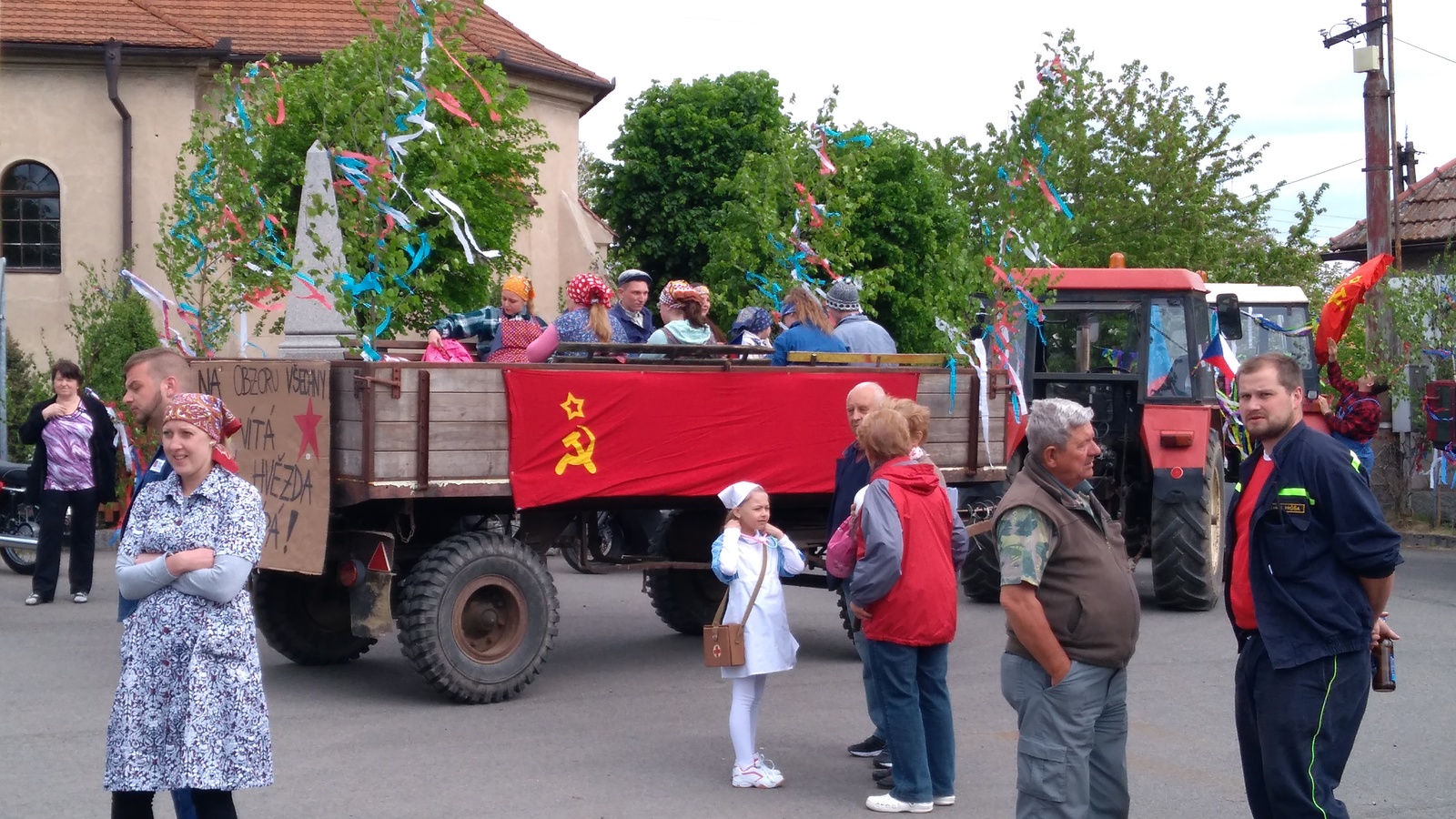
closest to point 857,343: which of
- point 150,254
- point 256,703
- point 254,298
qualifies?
point 254,298

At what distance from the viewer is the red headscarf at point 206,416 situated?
4383mm

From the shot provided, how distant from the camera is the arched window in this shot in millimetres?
24781

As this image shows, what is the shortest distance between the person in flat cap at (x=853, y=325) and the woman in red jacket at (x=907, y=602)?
3.60 meters

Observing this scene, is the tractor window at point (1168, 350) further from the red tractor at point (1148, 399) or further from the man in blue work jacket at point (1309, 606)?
the man in blue work jacket at point (1309, 606)

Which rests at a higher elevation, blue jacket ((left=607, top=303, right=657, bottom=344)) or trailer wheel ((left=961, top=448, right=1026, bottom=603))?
blue jacket ((left=607, top=303, right=657, bottom=344))

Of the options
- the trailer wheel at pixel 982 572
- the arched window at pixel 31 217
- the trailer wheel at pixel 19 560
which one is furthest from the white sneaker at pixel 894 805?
the arched window at pixel 31 217

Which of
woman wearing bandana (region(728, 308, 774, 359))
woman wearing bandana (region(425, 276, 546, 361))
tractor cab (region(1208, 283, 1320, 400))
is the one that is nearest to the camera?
woman wearing bandana (region(425, 276, 546, 361))

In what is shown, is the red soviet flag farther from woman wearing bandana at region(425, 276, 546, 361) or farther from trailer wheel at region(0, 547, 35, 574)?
trailer wheel at region(0, 547, 35, 574)

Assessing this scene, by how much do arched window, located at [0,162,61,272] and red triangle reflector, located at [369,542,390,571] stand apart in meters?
19.5

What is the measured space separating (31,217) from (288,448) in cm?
1971

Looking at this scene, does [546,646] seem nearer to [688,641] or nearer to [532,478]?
[532,478]

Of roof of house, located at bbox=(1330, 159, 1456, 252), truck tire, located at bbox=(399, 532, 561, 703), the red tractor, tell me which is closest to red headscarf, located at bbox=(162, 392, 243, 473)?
truck tire, located at bbox=(399, 532, 561, 703)

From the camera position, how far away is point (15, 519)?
44.3 ft

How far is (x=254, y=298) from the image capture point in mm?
10844
